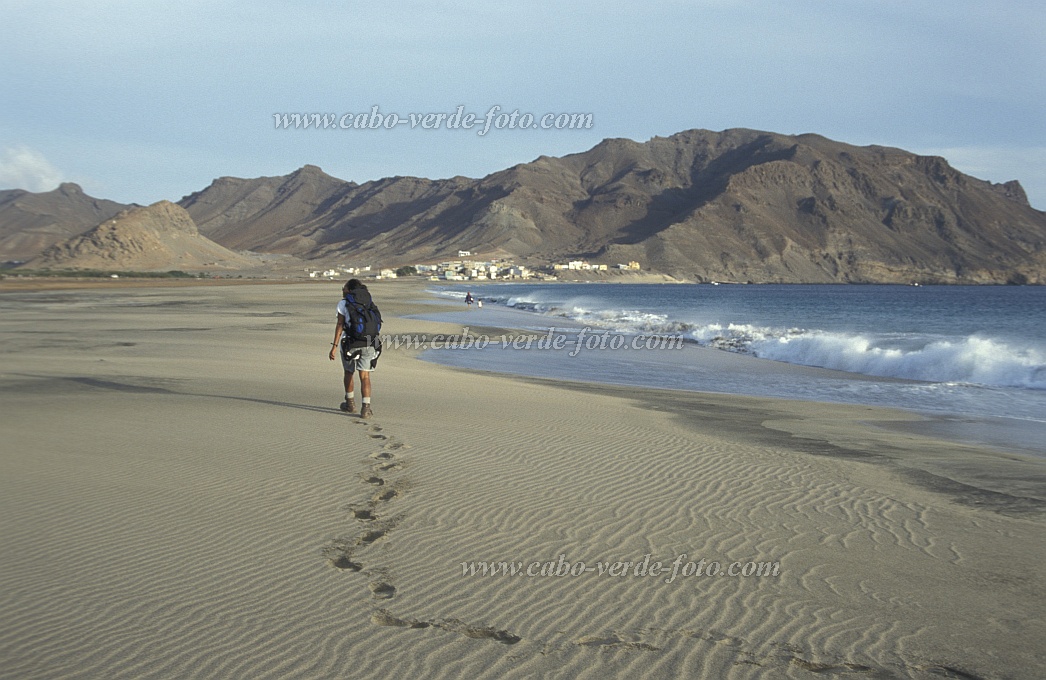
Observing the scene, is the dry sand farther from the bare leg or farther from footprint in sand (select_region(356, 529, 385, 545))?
the bare leg

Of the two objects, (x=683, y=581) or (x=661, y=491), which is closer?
(x=683, y=581)

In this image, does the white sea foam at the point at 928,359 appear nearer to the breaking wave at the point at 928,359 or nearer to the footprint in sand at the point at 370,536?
the breaking wave at the point at 928,359

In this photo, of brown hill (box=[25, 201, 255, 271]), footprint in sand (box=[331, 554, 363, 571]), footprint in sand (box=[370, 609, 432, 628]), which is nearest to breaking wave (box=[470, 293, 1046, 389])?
footprint in sand (box=[331, 554, 363, 571])

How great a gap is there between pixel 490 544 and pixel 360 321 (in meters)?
5.49

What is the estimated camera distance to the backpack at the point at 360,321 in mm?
10438

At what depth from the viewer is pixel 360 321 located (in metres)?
10.5

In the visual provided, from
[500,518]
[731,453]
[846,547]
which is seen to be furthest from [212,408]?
[846,547]

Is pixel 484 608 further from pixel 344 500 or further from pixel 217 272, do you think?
pixel 217 272

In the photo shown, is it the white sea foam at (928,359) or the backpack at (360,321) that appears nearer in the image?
the backpack at (360,321)

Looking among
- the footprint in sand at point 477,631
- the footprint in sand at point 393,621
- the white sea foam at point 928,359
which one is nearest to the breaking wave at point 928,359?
the white sea foam at point 928,359

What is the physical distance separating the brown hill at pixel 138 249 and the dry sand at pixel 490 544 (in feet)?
452

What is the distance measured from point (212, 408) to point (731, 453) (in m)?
6.58

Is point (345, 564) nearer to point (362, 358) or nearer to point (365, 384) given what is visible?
point (365, 384)

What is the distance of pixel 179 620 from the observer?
4.23m
